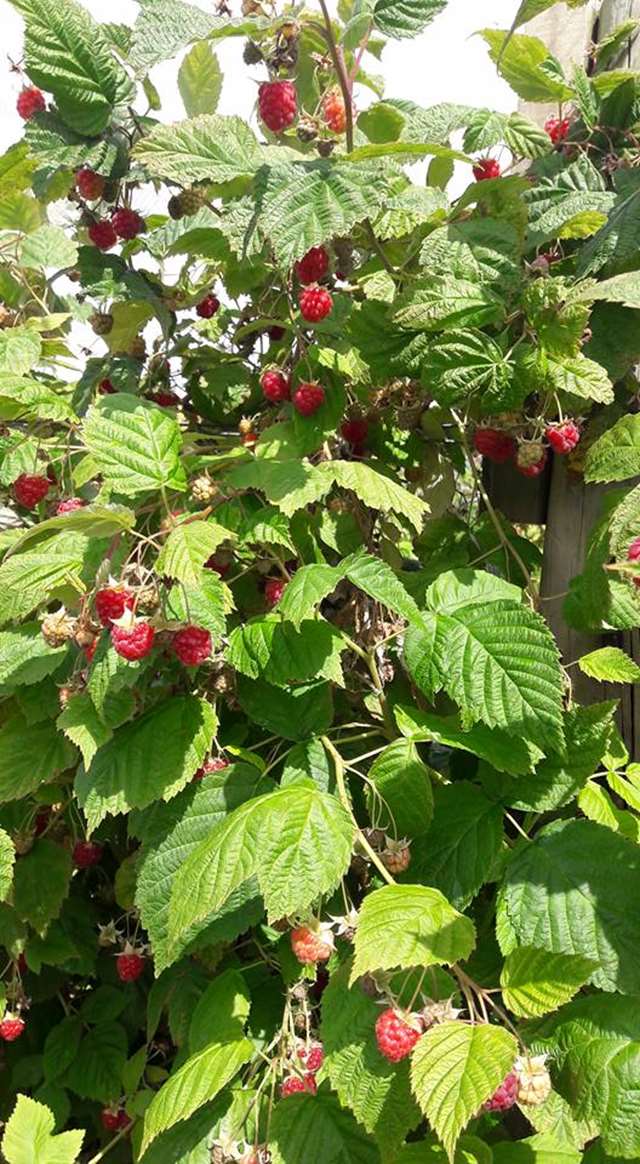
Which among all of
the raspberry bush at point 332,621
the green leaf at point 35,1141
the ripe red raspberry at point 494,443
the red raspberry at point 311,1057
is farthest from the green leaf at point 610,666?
the green leaf at point 35,1141

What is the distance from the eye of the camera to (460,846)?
4.49 ft

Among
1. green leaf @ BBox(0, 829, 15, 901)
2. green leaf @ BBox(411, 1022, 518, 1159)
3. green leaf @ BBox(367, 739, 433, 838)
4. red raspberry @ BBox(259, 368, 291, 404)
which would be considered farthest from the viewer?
red raspberry @ BBox(259, 368, 291, 404)

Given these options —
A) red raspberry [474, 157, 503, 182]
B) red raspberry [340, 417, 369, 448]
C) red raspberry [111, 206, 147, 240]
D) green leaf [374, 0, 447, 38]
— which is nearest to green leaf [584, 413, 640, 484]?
red raspberry [340, 417, 369, 448]

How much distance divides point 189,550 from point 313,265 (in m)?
0.53

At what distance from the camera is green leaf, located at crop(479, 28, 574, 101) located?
5.24ft

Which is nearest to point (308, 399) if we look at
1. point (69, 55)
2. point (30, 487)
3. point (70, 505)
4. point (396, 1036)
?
point (70, 505)

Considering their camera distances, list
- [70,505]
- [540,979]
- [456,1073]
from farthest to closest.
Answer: [70,505], [540,979], [456,1073]

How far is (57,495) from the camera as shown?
5.89ft

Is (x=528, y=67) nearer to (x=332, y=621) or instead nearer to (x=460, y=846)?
(x=332, y=621)

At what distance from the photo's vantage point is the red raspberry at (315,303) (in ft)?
4.86

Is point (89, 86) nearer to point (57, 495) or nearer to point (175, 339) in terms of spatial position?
point (175, 339)

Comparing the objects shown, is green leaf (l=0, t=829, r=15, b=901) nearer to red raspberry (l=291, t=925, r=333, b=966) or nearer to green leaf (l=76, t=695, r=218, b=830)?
green leaf (l=76, t=695, r=218, b=830)

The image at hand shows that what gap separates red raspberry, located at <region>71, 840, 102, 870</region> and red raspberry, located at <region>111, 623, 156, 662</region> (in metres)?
0.69

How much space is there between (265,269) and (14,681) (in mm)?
750
